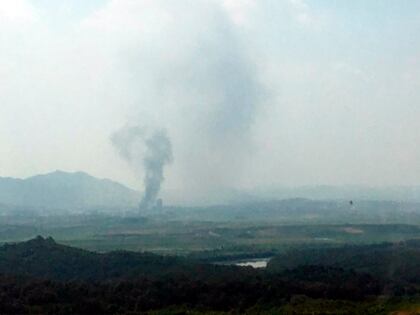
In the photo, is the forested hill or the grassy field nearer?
the forested hill

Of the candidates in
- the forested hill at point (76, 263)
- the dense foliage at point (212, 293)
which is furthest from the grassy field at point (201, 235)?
the dense foliage at point (212, 293)

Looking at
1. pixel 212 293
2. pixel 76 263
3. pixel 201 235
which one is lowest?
pixel 212 293

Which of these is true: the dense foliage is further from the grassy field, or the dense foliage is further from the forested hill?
the grassy field

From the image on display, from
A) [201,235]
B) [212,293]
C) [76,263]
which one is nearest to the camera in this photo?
[212,293]

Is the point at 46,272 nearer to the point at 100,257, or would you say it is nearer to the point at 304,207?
the point at 100,257

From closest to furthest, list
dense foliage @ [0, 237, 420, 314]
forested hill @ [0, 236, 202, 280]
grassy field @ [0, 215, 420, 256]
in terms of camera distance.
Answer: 1. dense foliage @ [0, 237, 420, 314]
2. forested hill @ [0, 236, 202, 280]
3. grassy field @ [0, 215, 420, 256]

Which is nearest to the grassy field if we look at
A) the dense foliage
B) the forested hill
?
the forested hill

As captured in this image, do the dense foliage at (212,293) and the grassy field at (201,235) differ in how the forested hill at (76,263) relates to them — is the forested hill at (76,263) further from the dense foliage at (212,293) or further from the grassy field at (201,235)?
the grassy field at (201,235)

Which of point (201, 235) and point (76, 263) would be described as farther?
point (201, 235)

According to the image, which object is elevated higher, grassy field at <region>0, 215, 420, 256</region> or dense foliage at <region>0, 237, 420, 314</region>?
grassy field at <region>0, 215, 420, 256</region>

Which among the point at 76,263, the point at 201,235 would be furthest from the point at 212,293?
the point at 201,235

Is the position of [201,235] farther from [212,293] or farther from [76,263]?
[212,293]

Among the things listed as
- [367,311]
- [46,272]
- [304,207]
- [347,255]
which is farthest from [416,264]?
[304,207]
